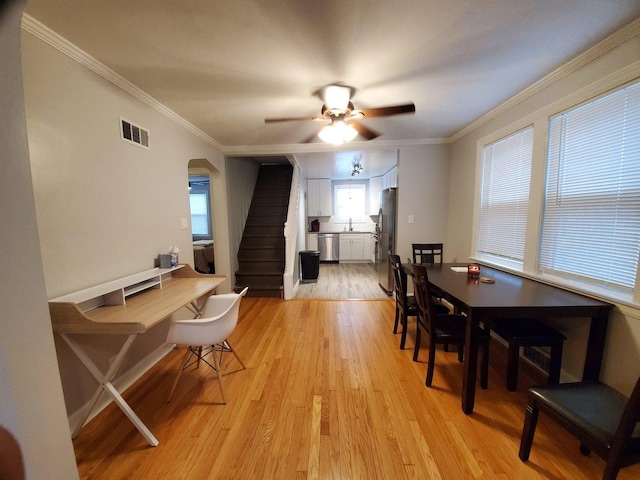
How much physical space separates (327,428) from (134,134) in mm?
2699

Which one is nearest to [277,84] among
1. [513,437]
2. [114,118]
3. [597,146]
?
[114,118]

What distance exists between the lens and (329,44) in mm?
1481

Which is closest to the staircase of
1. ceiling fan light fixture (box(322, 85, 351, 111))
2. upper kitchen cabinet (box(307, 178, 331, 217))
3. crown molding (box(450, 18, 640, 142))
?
upper kitchen cabinet (box(307, 178, 331, 217))

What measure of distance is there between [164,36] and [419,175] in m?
3.24

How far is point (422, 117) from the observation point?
8.64ft

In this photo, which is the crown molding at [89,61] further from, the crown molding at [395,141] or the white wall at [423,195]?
the white wall at [423,195]

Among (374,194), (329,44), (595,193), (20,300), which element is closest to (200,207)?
(374,194)

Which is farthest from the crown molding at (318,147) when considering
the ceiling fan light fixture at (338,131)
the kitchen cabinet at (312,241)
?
the kitchen cabinet at (312,241)

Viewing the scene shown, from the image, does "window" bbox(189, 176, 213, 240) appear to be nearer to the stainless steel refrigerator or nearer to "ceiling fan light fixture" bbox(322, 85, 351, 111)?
the stainless steel refrigerator

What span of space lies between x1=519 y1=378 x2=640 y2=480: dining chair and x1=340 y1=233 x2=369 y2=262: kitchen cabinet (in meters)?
5.47

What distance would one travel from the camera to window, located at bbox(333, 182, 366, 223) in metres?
6.92

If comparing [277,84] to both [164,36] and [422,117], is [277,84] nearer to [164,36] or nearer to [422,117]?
[164,36]

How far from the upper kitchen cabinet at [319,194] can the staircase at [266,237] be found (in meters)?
0.88

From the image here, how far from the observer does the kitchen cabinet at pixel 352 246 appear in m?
6.64
